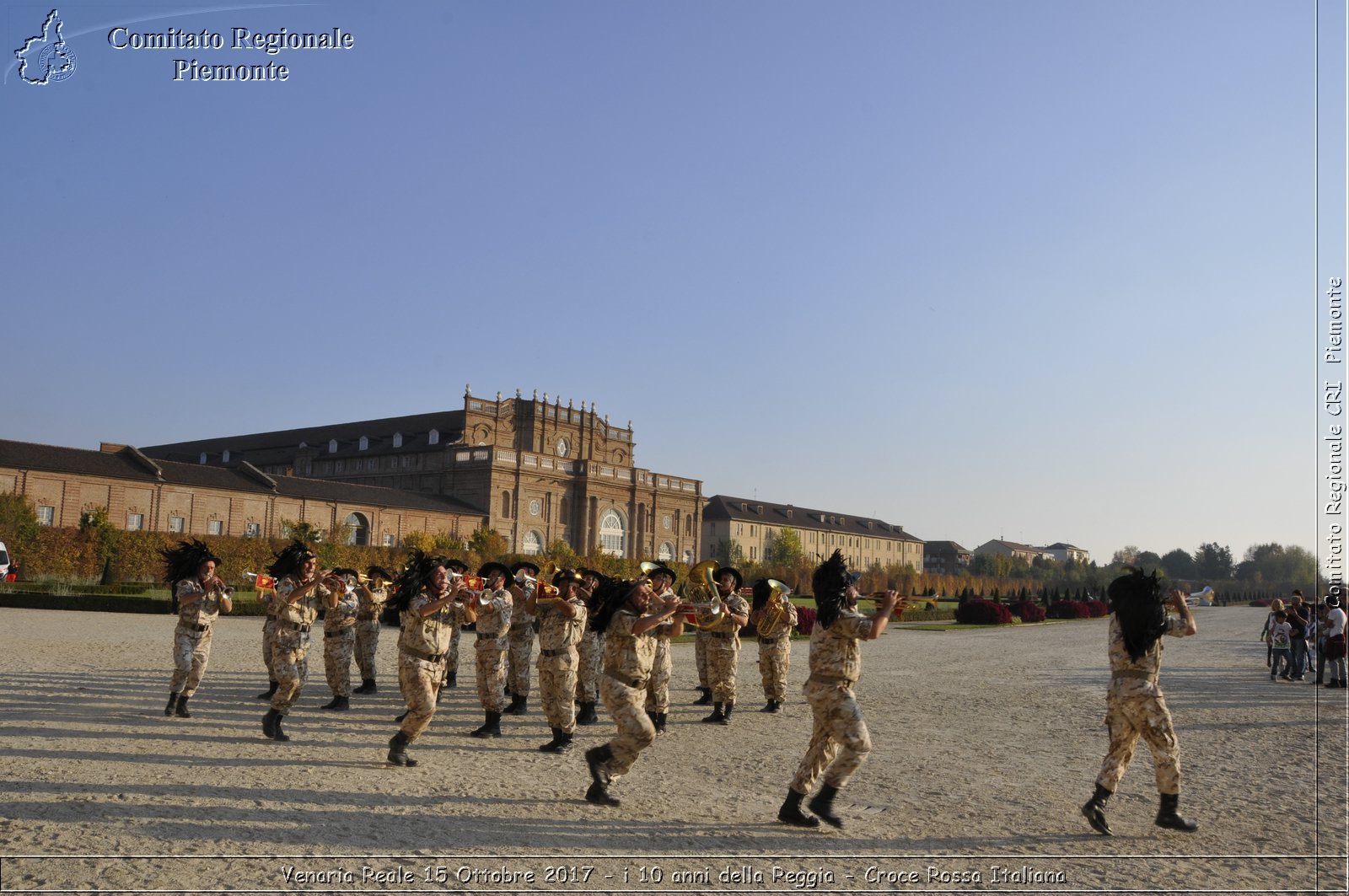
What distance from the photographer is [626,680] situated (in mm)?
8312

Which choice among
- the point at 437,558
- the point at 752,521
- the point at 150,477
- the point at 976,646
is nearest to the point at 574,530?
the point at 150,477

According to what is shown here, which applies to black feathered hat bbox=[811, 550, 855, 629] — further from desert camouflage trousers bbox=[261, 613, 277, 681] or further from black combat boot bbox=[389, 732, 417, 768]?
desert camouflage trousers bbox=[261, 613, 277, 681]

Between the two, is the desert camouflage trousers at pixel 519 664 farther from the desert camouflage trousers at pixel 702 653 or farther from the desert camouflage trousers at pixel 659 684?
the desert camouflage trousers at pixel 702 653

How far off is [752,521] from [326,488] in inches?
2389

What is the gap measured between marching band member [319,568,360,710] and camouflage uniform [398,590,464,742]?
11.9ft

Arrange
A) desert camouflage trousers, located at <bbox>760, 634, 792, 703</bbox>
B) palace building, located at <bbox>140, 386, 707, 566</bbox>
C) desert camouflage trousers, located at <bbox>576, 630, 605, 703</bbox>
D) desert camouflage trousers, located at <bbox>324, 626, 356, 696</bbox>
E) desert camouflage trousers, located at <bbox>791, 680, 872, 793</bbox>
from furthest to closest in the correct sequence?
palace building, located at <bbox>140, 386, 707, 566</bbox>
desert camouflage trousers, located at <bbox>760, 634, 792, 703</bbox>
desert camouflage trousers, located at <bbox>324, 626, 356, 696</bbox>
desert camouflage trousers, located at <bbox>576, 630, 605, 703</bbox>
desert camouflage trousers, located at <bbox>791, 680, 872, 793</bbox>

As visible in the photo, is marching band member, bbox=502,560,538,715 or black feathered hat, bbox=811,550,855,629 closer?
black feathered hat, bbox=811,550,855,629

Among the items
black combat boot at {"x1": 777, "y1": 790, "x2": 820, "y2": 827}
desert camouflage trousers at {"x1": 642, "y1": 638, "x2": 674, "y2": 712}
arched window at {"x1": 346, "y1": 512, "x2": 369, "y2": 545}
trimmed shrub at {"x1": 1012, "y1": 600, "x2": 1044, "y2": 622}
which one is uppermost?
arched window at {"x1": 346, "y1": 512, "x2": 369, "y2": 545}

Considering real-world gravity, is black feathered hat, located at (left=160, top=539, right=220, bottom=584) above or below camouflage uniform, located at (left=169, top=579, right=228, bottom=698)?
above

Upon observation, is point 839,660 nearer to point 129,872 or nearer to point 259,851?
point 259,851

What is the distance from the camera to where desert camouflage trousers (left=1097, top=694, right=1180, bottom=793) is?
768 cm

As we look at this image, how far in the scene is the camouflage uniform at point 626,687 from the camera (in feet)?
26.2

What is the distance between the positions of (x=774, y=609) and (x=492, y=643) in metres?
3.29

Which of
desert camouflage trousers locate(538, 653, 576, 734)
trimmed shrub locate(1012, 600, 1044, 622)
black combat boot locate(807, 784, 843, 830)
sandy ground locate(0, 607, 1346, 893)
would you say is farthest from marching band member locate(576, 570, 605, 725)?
trimmed shrub locate(1012, 600, 1044, 622)
